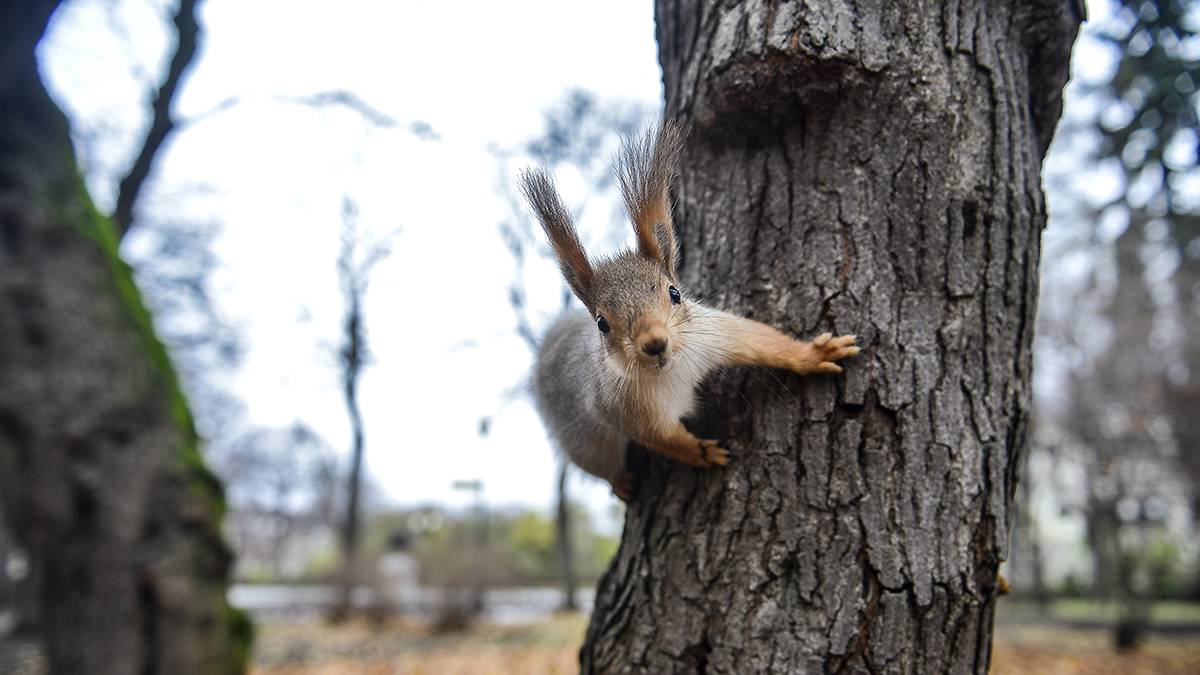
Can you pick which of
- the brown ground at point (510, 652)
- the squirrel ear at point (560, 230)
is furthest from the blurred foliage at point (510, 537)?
the squirrel ear at point (560, 230)

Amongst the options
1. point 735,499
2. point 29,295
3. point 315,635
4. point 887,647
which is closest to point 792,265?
point 735,499

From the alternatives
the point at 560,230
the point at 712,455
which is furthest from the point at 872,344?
the point at 560,230

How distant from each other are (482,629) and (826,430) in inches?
415

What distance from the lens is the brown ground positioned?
7.23m

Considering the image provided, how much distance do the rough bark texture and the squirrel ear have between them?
→ 479mm

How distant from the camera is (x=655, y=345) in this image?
6.17 feet

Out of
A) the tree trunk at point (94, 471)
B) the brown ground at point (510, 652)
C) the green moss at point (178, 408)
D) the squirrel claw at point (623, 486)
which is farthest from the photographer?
the brown ground at point (510, 652)

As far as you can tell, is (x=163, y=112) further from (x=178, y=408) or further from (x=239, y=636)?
(x=239, y=636)

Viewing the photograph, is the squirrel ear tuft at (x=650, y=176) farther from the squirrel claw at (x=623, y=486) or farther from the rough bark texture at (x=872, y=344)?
the squirrel claw at (x=623, y=486)

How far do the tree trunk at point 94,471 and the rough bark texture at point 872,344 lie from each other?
313 cm

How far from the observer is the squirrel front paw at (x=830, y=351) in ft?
5.43

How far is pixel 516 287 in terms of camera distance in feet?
38.3

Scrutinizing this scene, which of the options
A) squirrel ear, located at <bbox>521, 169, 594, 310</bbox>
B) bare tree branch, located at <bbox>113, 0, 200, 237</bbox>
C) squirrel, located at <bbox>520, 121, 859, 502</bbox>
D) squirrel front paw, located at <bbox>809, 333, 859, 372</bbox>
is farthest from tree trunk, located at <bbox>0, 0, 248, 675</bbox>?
bare tree branch, located at <bbox>113, 0, 200, 237</bbox>

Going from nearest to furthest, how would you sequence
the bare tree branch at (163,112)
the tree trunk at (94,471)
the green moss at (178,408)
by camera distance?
the tree trunk at (94,471) < the green moss at (178,408) < the bare tree branch at (163,112)
